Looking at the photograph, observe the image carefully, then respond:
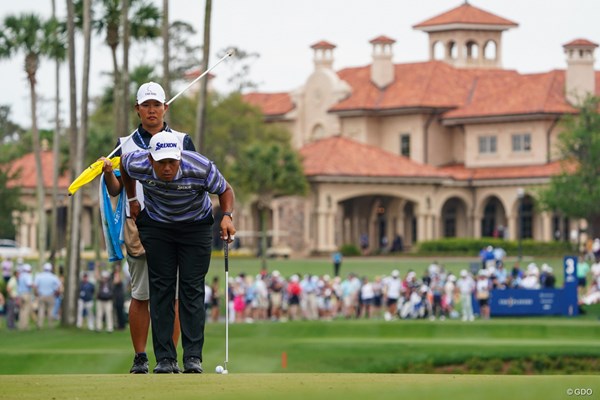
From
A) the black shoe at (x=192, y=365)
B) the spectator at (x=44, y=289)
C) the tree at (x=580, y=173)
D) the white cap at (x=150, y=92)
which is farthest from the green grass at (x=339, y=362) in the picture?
the tree at (x=580, y=173)

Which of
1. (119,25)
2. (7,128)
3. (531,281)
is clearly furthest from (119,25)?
(7,128)

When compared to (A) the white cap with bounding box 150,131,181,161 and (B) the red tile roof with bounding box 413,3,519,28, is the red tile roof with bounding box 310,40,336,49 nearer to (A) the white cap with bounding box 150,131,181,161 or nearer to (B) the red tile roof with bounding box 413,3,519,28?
(B) the red tile roof with bounding box 413,3,519,28

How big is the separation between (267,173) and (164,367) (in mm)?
62528

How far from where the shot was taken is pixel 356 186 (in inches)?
3182

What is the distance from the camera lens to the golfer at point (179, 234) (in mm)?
12734

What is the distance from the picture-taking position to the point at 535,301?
4528 centimetres

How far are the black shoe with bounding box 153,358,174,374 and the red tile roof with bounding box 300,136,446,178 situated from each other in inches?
2591

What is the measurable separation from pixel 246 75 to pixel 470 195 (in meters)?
26.0

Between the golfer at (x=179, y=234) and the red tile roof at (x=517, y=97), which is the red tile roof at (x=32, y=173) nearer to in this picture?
the red tile roof at (x=517, y=97)

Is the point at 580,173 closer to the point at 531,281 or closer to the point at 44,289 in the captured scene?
the point at 531,281

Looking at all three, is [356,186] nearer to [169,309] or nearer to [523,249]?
[523,249]

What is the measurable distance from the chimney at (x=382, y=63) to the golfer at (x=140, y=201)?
7710 centimetres

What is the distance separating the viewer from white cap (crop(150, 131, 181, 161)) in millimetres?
12477

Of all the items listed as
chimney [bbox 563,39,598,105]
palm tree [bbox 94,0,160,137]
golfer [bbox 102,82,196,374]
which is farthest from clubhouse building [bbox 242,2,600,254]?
golfer [bbox 102,82,196,374]
